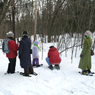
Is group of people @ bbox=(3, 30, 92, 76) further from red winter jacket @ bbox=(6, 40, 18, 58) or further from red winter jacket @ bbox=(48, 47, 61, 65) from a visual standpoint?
red winter jacket @ bbox=(48, 47, 61, 65)

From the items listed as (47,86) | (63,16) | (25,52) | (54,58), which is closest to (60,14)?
(63,16)

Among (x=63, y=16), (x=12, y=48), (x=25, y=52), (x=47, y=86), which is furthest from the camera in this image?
(x=63, y=16)

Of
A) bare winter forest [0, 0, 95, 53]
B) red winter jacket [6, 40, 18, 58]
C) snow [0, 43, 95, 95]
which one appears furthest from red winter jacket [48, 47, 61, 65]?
bare winter forest [0, 0, 95, 53]

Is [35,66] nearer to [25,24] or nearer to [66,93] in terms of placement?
[66,93]

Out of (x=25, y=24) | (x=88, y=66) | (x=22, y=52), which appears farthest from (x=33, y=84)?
(x=25, y=24)

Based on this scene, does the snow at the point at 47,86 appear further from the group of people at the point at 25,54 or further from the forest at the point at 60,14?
the forest at the point at 60,14

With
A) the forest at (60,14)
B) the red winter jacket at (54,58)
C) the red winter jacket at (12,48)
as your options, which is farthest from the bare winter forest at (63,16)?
the red winter jacket at (54,58)

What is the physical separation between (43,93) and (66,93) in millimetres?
588

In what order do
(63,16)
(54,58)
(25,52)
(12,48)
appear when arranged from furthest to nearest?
(63,16) < (54,58) < (12,48) < (25,52)

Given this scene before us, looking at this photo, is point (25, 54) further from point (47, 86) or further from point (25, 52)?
point (47, 86)

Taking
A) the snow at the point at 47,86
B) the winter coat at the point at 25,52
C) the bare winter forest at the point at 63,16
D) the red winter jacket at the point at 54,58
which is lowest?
the snow at the point at 47,86

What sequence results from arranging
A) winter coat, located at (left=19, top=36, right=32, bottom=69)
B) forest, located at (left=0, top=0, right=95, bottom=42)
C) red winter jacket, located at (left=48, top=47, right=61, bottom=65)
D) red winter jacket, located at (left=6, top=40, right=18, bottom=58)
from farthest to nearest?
1. forest, located at (left=0, top=0, right=95, bottom=42)
2. red winter jacket, located at (left=48, top=47, right=61, bottom=65)
3. red winter jacket, located at (left=6, top=40, right=18, bottom=58)
4. winter coat, located at (left=19, top=36, right=32, bottom=69)

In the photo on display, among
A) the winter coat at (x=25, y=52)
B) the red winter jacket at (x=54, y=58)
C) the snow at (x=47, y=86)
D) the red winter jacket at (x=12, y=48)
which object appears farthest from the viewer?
the red winter jacket at (x=54, y=58)

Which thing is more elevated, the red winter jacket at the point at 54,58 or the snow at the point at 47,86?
the red winter jacket at the point at 54,58
